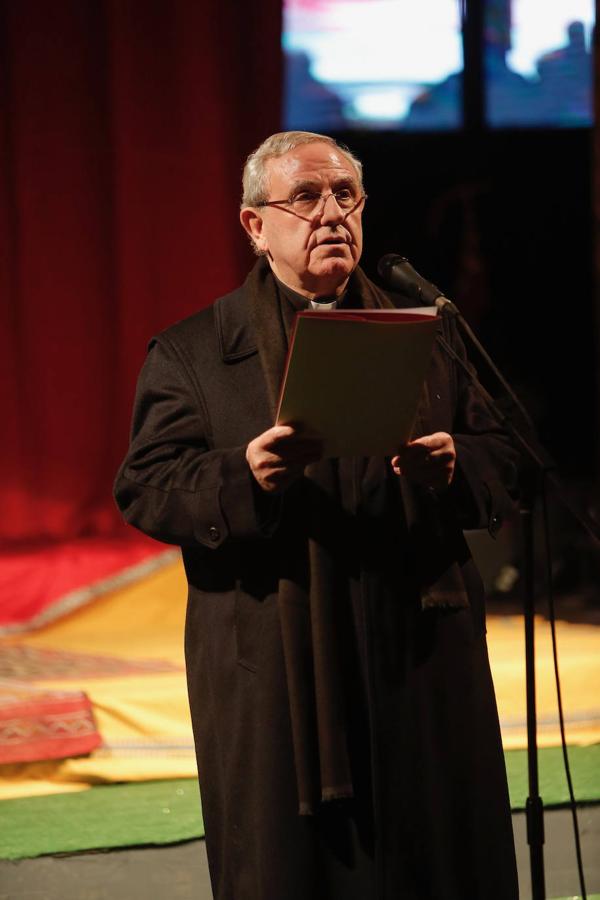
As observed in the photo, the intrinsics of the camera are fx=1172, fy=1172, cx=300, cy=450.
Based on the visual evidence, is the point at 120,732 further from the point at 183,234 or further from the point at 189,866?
the point at 183,234

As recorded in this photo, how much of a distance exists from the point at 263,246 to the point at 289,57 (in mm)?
2674

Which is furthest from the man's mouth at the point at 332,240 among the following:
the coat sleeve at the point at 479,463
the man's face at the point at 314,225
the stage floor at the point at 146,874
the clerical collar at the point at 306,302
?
the stage floor at the point at 146,874

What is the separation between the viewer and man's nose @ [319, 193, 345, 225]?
5.80ft

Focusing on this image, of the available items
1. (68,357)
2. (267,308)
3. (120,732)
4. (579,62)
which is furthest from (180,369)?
(579,62)

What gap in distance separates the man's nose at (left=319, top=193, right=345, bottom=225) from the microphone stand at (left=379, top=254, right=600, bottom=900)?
100 millimetres

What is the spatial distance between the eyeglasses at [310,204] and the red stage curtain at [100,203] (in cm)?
→ 218

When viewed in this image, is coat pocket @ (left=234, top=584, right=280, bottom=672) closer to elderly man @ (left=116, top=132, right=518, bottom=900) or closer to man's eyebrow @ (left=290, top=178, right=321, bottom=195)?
elderly man @ (left=116, top=132, right=518, bottom=900)

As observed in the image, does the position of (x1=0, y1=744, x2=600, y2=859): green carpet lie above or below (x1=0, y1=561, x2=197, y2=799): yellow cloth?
below

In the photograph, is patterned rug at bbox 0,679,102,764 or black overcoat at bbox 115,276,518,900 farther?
patterned rug at bbox 0,679,102,764

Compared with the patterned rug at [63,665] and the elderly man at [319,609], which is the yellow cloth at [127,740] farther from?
the elderly man at [319,609]

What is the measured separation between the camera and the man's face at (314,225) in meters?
1.77

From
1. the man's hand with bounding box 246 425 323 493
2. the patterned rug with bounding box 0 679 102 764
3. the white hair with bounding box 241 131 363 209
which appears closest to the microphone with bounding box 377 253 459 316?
the white hair with bounding box 241 131 363 209

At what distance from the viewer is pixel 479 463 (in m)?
1.80

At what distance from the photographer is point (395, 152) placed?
14.4 feet
